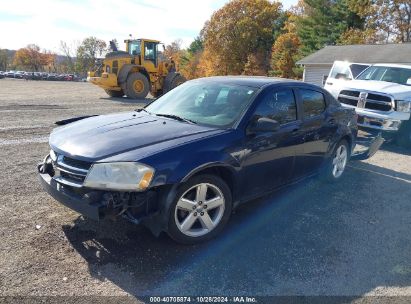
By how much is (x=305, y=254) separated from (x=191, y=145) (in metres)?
1.53

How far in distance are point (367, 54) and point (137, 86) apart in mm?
16848

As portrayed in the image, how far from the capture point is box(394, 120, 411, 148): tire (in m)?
8.44

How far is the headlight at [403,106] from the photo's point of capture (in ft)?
27.0

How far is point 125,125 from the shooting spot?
12.9ft

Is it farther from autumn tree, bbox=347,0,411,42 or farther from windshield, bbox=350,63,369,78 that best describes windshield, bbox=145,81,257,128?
autumn tree, bbox=347,0,411,42

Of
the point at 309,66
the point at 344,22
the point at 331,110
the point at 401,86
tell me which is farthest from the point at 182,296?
the point at 344,22

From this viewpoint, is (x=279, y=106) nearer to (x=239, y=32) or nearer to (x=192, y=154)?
(x=192, y=154)

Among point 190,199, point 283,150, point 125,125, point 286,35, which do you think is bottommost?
point 190,199

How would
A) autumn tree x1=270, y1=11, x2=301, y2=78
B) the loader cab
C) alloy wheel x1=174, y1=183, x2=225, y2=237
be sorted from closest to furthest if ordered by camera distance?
1. alloy wheel x1=174, y1=183, x2=225, y2=237
2. the loader cab
3. autumn tree x1=270, y1=11, x2=301, y2=78

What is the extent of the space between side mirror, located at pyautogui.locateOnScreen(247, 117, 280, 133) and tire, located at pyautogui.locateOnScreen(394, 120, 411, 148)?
6.02 meters

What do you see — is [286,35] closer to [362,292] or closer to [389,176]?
[389,176]

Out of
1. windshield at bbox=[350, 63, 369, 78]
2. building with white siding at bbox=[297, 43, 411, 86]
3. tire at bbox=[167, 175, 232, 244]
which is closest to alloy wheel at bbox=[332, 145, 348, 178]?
tire at bbox=[167, 175, 232, 244]

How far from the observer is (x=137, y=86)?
17453 mm

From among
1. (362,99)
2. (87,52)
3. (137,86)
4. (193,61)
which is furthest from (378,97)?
(87,52)
